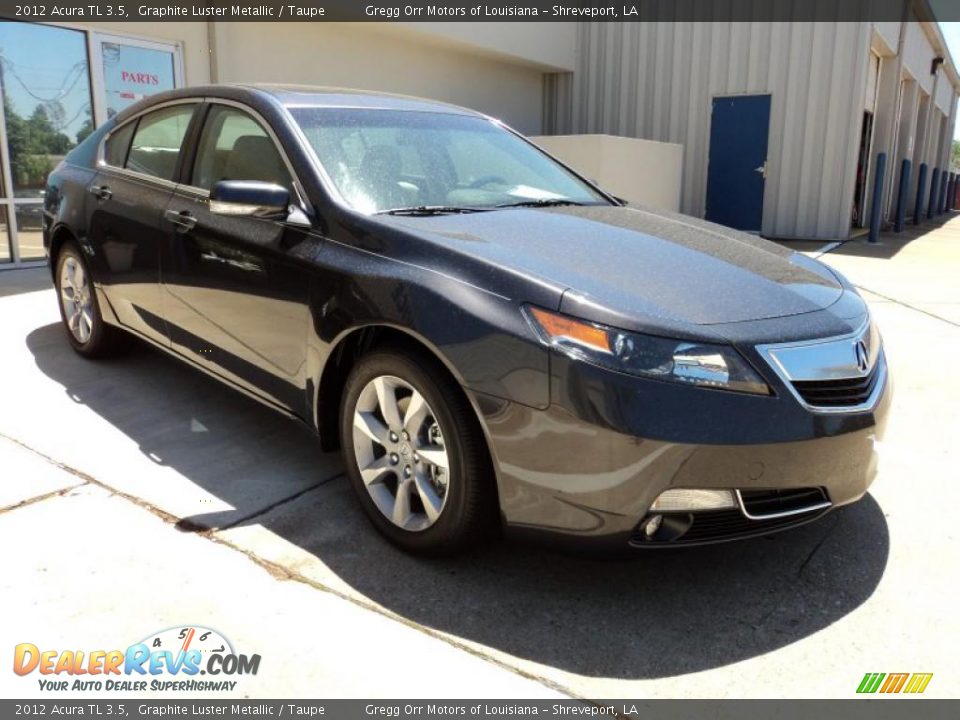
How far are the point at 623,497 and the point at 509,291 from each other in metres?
0.69

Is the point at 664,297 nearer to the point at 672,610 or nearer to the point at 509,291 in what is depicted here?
the point at 509,291

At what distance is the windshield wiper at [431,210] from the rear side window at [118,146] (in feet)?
7.04

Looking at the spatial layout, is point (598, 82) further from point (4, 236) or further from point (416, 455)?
point (416, 455)

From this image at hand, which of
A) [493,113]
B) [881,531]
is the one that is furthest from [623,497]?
[493,113]

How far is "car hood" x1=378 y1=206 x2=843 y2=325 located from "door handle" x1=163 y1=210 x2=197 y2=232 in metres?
1.14

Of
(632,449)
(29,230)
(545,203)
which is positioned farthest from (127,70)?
(632,449)

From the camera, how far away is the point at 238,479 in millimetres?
3400

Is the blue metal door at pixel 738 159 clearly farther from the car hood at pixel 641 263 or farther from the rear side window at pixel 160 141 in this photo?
the rear side window at pixel 160 141

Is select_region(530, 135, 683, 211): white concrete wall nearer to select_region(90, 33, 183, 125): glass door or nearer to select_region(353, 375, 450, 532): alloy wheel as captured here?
select_region(90, 33, 183, 125): glass door

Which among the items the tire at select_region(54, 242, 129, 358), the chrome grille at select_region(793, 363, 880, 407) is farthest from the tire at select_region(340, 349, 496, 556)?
the tire at select_region(54, 242, 129, 358)

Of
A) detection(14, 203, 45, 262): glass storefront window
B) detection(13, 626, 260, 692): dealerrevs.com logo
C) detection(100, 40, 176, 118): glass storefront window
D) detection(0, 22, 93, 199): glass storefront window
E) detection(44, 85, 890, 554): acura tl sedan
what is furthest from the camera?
detection(100, 40, 176, 118): glass storefront window

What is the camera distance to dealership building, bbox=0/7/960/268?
8406 millimetres

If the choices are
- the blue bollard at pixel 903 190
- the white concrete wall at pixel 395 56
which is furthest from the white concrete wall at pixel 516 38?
the blue bollard at pixel 903 190

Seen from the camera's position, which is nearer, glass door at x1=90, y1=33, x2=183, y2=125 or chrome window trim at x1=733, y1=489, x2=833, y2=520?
chrome window trim at x1=733, y1=489, x2=833, y2=520
